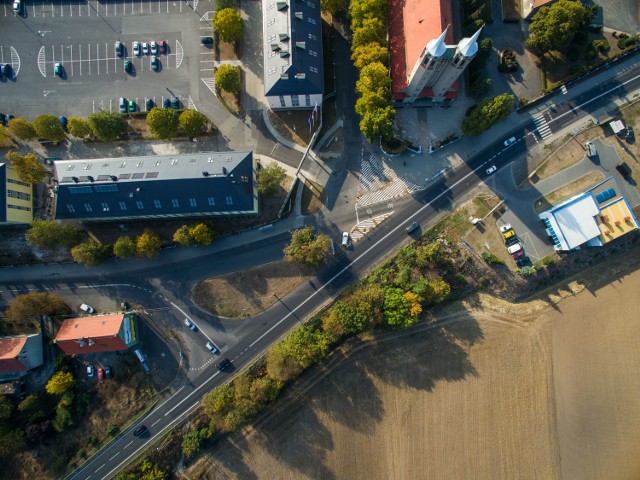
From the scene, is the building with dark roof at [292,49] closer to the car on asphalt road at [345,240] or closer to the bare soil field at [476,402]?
the car on asphalt road at [345,240]

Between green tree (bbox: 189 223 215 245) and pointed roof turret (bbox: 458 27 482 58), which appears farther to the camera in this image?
green tree (bbox: 189 223 215 245)

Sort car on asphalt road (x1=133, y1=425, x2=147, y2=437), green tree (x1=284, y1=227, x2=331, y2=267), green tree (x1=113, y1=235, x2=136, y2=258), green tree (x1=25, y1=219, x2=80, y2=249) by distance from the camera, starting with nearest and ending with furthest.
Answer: green tree (x1=25, y1=219, x2=80, y2=249) < green tree (x1=284, y1=227, x2=331, y2=267) < green tree (x1=113, y1=235, x2=136, y2=258) < car on asphalt road (x1=133, y1=425, x2=147, y2=437)

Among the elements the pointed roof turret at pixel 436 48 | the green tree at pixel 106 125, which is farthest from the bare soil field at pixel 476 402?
the green tree at pixel 106 125

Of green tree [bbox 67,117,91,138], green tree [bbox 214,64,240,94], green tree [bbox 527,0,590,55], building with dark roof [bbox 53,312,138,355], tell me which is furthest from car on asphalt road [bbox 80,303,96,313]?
green tree [bbox 527,0,590,55]

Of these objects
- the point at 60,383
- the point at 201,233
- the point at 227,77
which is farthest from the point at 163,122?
the point at 60,383

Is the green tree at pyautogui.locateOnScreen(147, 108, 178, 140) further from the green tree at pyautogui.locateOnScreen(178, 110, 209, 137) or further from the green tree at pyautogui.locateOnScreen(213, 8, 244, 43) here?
the green tree at pyautogui.locateOnScreen(213, 8, 244, 43)

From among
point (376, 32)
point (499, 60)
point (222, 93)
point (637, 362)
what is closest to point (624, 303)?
point (637, 362)

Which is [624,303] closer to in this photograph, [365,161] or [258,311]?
[365,161]

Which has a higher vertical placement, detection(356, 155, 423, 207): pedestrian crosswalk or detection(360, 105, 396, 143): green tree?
detection(360, 105, 396, 143): green tree
